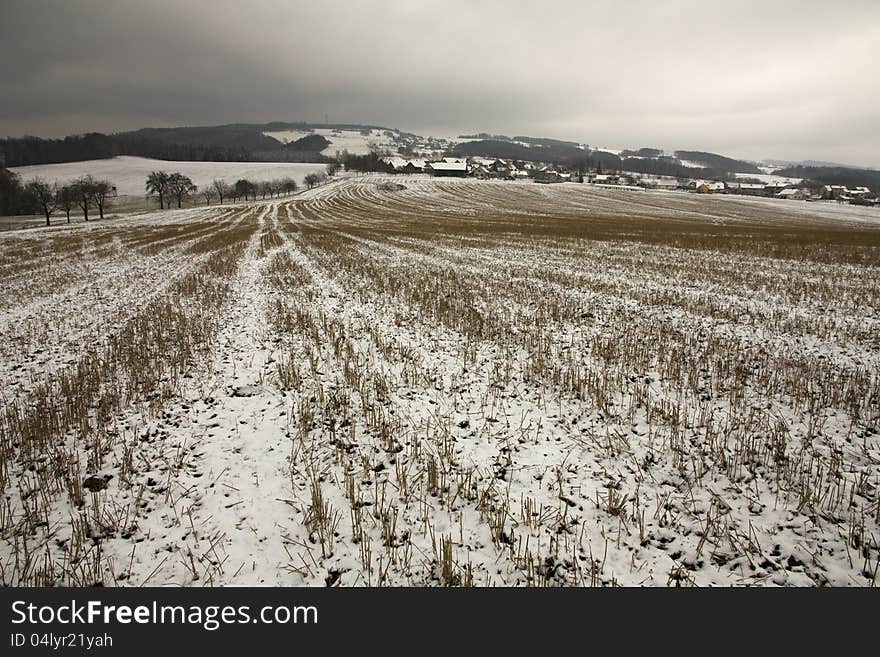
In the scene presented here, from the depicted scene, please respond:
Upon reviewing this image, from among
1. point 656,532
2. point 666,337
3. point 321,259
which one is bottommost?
point 656,532

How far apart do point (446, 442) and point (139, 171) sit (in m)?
199

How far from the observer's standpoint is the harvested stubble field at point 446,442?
3973 millimetres

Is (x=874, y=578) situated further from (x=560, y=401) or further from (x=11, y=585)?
(x=11, y=585)

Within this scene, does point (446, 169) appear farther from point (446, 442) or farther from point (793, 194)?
point (446, 442)

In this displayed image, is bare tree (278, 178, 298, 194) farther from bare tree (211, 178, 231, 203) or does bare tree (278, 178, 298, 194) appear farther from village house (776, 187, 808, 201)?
village house (776, 187, 808, 201)

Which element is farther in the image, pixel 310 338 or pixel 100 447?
pixel 310 338

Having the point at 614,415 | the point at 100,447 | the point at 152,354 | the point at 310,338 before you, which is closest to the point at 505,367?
the point at 614,415

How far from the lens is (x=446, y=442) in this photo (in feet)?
19.4

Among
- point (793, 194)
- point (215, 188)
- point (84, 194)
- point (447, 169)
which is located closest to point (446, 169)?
point (447, 169)

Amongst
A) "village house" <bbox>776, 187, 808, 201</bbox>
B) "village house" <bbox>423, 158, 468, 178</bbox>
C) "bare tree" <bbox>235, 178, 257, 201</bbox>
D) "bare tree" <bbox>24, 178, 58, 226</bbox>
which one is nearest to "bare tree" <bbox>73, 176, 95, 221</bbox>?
"bare tree" <bbox>24, 178, 58, 226</bbox>

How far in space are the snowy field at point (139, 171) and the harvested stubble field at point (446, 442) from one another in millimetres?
155763

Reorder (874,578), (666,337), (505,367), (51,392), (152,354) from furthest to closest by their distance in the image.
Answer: (666,337) < (152,354) < (505,367) < (51,392) < (874,578)

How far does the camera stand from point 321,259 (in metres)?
25.6

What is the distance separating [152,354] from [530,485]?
9.69 metres
